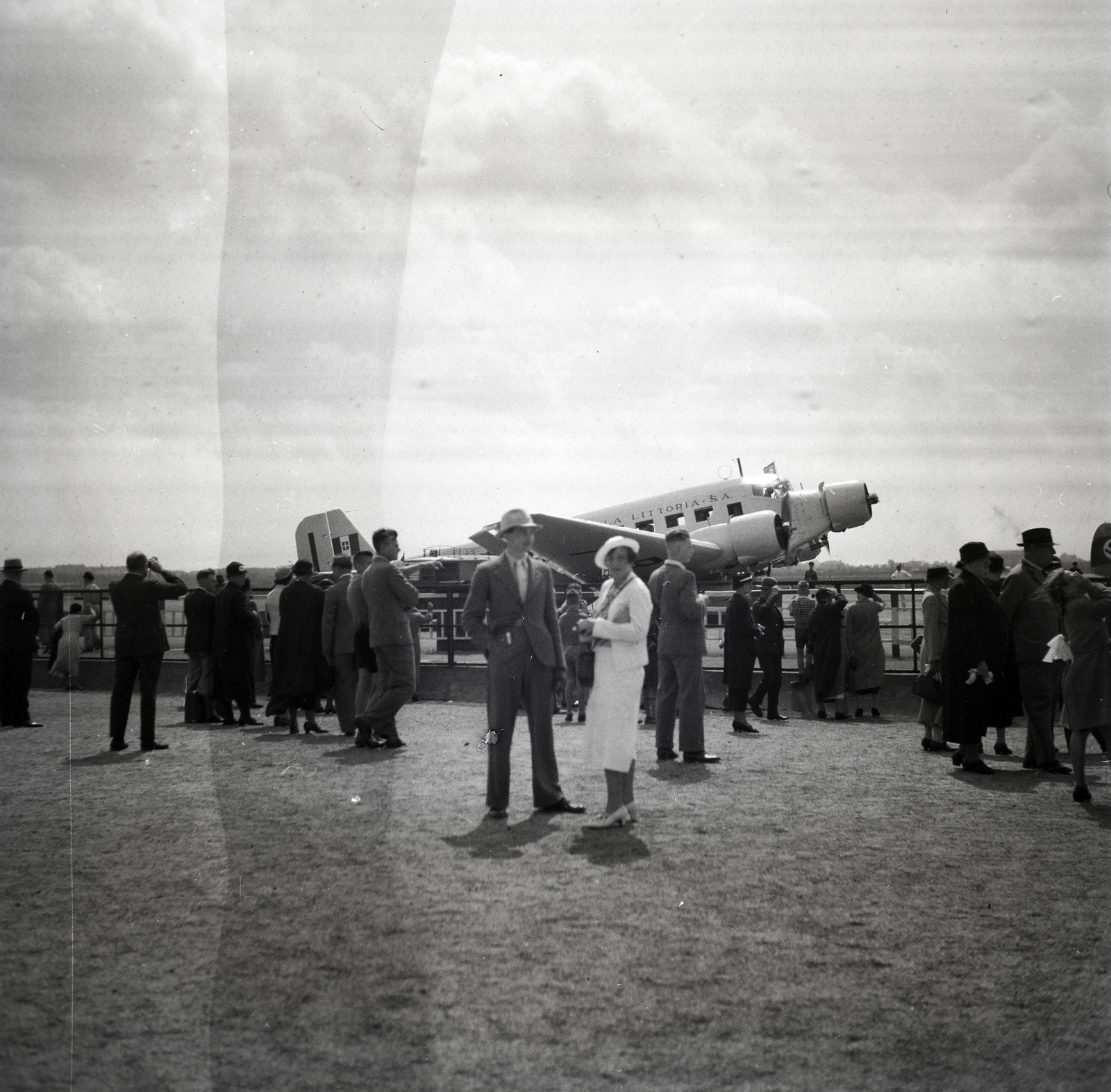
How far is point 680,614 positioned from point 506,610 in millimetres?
2568

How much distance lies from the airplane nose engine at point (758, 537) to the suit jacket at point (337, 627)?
13.7 m

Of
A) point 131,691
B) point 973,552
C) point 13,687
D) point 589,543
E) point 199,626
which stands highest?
point 589,543

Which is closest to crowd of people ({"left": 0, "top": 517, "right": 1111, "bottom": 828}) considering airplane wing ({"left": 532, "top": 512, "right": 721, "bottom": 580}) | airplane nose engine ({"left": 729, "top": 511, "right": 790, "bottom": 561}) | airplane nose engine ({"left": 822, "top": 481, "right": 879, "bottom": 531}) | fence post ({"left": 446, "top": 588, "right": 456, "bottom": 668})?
fence post ({"left": 446, "top": 588, "right": 456, "bottom": 668})

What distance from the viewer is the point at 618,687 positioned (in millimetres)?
6531

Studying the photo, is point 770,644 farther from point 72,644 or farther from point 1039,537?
point 72,644

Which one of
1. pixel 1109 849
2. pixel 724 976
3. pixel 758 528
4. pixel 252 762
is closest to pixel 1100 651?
pixel 1109 849

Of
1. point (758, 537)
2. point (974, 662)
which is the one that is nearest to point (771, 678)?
point (974, 662)

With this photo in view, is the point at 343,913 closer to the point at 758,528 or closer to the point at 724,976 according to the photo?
the point at 724,976

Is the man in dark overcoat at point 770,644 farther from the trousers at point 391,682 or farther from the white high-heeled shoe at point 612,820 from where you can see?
the white high-heeled shoe at point 612,820

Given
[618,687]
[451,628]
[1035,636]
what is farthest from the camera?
[451,628]

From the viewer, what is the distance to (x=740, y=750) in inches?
401

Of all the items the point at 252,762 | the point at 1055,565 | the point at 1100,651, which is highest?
the point at 1055,565

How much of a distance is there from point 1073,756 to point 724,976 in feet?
15.0

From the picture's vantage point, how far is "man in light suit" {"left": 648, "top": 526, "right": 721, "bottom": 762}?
30.0 feet
